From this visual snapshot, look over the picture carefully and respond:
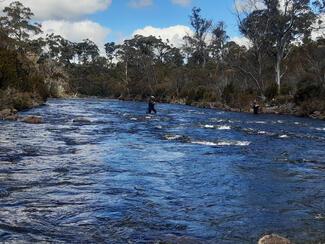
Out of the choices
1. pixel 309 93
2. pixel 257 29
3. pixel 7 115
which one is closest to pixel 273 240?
pixel 7 115

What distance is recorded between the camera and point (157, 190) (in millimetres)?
11664

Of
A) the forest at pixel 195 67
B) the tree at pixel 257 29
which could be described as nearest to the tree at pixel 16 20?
the forest at pixel 195 67

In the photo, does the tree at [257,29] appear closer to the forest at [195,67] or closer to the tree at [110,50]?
the forest at [195,67]

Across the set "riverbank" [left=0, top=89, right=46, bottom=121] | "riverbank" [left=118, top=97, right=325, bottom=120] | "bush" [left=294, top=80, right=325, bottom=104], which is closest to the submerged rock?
"riverbank" [left=0, top=89, right=46, bottom=121]

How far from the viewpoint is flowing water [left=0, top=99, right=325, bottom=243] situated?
8383 millimetres

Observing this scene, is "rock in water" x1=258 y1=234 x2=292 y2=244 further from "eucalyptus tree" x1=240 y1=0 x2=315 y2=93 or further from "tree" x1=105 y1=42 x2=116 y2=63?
"tree" x1=105 y1=42 x2=116 y2=63

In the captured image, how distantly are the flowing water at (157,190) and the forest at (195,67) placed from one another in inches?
773

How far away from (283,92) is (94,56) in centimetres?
8700

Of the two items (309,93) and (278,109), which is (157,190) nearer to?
(309,93)

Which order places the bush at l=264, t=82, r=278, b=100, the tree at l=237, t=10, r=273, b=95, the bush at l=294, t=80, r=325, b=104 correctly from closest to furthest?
the bush at l=294, t=80, r=325, b=104, the bush at l=264, t=82, r=278, b=100, the tree at l=237, t=10, r=273, b=95

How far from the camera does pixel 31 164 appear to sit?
47.8 feet

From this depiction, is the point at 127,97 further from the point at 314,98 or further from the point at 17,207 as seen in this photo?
the point at 17,207

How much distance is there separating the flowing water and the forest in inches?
773

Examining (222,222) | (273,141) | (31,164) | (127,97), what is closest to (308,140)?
(273,141)
